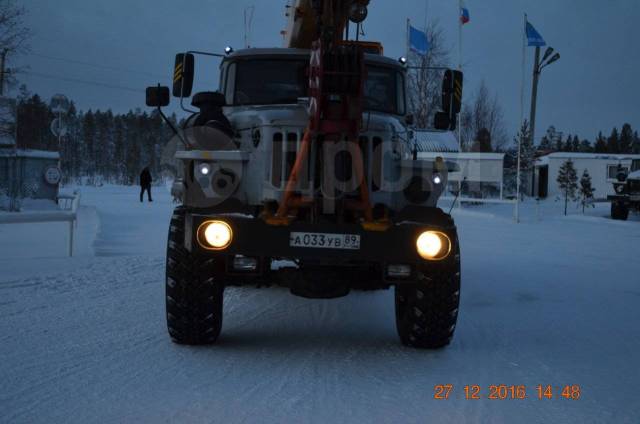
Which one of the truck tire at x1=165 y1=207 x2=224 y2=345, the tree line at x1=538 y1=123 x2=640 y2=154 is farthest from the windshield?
the tree line at x1=538 y1=123 x2=640 y2=154

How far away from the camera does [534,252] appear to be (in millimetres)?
13023

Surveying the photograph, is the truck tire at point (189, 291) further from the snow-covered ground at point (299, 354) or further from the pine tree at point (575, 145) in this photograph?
the pine tree at point (575, 145)

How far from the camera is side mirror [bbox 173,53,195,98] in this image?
22.7 feet

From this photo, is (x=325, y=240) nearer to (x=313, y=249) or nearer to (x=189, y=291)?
(x=313, y=249)

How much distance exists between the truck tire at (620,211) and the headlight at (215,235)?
22630 mm

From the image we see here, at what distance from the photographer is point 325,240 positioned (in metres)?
4.72

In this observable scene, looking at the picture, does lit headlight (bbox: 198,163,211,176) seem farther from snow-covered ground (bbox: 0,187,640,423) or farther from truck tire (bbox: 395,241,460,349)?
truck tire (bbox: 395,241,460,349)

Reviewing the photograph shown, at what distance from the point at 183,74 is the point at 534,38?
2109cm

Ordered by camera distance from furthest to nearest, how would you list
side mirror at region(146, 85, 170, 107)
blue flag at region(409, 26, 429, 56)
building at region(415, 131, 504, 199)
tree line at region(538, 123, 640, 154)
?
tree line at region(538, 123, 640, 154) → building at region(415, 131, 504, 199) → blue flag at region(409, 26, 429, 56) → side mirror at region(146, 85, 170, 107)

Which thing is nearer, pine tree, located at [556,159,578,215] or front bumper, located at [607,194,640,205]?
front bumper, located at [607,194,640,205]

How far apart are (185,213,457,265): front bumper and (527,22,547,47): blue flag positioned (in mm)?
22267

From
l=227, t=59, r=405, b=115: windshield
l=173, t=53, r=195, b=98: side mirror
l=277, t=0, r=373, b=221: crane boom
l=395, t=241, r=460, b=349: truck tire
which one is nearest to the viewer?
l=277, t=0, r=373, b=221: crane boom

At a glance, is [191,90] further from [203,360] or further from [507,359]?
[507,359]

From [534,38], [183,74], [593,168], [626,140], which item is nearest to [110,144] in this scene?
[593,168]
